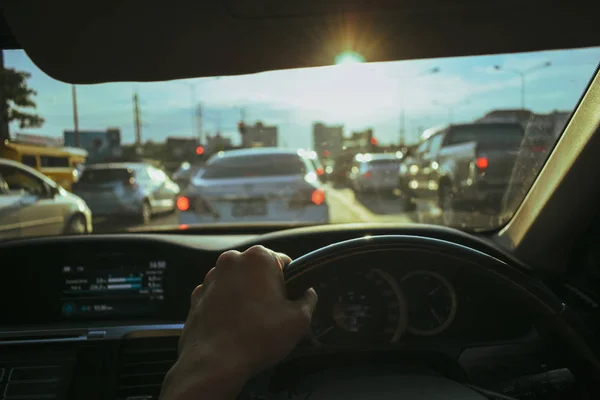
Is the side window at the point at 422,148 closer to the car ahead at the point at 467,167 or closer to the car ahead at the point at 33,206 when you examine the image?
the car ahead at the point at 467,167

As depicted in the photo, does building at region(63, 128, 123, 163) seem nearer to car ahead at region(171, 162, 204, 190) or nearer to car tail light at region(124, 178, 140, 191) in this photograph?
car tail light at region(124, 178, 140, 191)

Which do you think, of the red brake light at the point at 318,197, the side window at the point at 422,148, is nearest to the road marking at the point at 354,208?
the side window at the point at 422,148

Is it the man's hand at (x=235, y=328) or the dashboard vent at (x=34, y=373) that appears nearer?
the man's hand at (x=235, y=328)

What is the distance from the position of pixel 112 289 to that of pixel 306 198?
12.6 feet

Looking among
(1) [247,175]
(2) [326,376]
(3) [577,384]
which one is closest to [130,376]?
(2) [326,376]

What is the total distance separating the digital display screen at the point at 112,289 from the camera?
3.18m

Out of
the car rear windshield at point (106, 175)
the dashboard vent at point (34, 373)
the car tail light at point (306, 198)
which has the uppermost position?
the car rear windshield at point (106, 175)

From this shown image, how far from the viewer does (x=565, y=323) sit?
64.5 inches

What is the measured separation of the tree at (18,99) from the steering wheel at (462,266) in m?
2.21

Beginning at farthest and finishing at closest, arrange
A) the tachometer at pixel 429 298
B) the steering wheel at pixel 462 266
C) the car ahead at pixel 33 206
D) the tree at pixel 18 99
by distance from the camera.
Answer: the car ahead at pixel 33 206 < the tree at pixel 18 99 < the tachometer at pixel 429 298 < the steering wheel at pixel 462 266

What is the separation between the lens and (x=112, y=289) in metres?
3.21

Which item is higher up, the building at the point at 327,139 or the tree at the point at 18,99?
the tree at the point at 18,99

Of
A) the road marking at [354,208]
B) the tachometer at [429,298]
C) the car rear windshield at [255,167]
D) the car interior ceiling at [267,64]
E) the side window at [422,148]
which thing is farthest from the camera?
the side window at [422,148]

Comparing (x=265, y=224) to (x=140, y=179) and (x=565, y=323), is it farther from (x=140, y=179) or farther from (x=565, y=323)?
(x=140, y=179)
